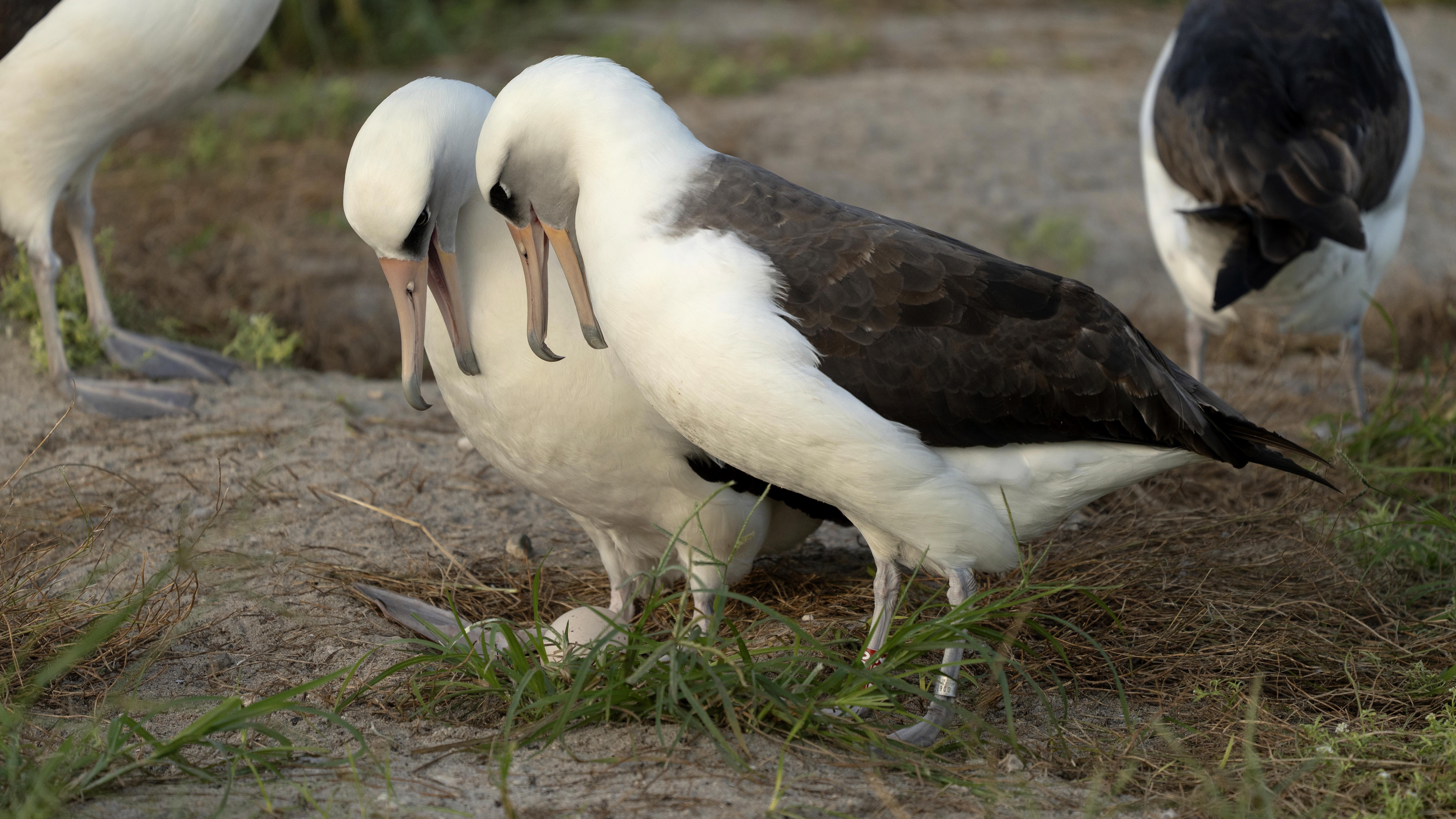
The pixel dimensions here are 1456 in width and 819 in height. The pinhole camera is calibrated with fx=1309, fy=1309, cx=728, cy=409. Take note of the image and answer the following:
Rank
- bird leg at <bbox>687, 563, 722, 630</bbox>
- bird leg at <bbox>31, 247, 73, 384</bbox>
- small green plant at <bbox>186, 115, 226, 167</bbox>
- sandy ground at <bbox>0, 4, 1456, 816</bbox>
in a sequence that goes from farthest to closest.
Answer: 1. small green plant at <bbox>186, 115, 226, 167</bbox>
2. bird leg at <bbox>31, 247, 73, 384</bbox>
3. bird leg at <bbox>687, 563, 722, 630</bbox>
4. sandy ground at <bbox>0, 4, 1456, 816</bbox>

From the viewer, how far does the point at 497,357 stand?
3164mm

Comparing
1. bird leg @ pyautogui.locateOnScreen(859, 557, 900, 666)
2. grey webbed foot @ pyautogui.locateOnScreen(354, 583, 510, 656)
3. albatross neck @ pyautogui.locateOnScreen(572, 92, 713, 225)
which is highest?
albatross neck @ pyautogui.locateOnScreen(572, 92, 713, 225)

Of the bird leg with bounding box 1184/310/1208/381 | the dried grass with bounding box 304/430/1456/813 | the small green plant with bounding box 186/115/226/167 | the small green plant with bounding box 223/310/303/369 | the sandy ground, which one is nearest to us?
the sandy ground

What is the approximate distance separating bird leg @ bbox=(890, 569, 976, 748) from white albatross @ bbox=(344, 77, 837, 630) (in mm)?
508

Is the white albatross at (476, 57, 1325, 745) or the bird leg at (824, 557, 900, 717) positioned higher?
the white albatross at (476, 57, 1325, 745)

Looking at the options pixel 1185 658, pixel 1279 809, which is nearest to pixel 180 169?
pixel 1185 658

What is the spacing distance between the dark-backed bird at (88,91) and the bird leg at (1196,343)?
158 inches

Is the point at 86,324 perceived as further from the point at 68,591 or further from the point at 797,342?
the point at 797,342

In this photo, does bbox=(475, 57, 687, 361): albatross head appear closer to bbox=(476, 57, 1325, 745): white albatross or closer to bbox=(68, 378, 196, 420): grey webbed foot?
bbox=(476, 57, 1325, 745): white albatross

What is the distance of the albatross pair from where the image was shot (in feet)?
9.00

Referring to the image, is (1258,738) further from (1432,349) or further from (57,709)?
(1432,349)

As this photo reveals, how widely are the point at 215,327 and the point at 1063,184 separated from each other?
194 inches

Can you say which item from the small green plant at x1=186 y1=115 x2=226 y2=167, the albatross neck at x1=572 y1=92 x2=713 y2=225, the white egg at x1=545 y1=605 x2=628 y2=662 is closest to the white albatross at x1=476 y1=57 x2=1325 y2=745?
the albatross neck at x1=572 y1=92 x2=713 y2=225

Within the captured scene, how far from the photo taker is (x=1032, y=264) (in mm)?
7070
